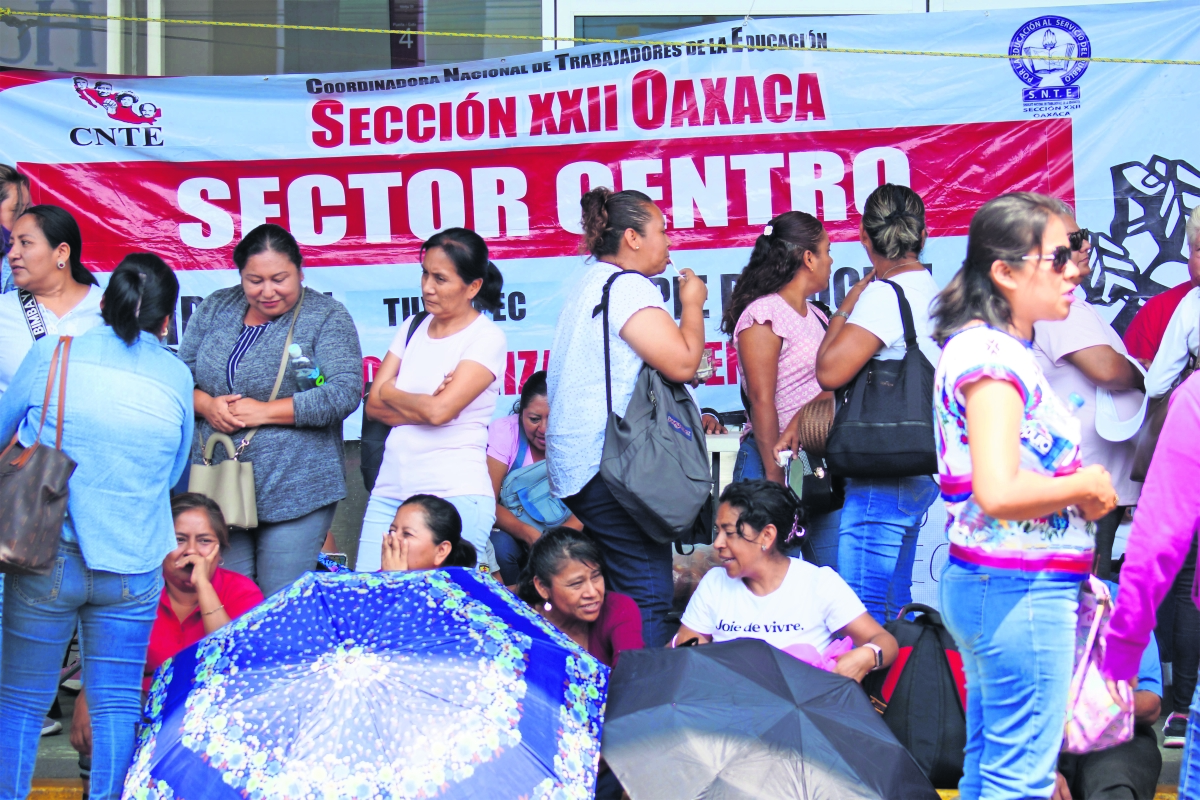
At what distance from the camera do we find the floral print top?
237 cm

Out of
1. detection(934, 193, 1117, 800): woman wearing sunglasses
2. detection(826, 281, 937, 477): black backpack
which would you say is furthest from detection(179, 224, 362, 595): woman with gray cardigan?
detection(934, 193, 1117, 800): woman wearing sunglasses

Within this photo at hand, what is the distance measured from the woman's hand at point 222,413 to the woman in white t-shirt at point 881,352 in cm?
195

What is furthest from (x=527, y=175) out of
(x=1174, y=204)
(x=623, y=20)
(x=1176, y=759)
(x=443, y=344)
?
(x=1176, y=759)

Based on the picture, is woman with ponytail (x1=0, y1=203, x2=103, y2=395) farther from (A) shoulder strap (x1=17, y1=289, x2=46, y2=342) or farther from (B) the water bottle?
(B) the water bottle

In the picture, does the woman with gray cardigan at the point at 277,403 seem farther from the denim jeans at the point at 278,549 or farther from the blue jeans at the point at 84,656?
the blue jeans at the point at 84,656

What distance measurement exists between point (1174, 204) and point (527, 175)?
280 cm

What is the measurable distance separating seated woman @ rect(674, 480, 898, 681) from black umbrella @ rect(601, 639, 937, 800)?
594 mm

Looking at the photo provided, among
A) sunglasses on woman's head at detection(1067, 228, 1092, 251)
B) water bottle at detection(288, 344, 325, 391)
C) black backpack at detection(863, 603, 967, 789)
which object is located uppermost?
sunglasses on woman's head at detection(1067, 228, 1092, 251)

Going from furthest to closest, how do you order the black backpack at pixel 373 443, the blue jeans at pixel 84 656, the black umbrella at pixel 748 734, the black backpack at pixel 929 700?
the black backpack at pixel 373 443, the black backpack at pixel 929 700, the blue jeans at pixel 84 656, the black umbrella at pixel 748 734

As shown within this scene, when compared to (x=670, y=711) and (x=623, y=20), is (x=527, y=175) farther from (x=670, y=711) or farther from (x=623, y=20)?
(x=670, y=711)

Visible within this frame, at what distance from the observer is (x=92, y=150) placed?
5746 mm

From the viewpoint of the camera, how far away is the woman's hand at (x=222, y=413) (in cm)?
429

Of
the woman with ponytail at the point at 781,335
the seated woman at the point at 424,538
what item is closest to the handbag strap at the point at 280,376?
the seated woman at the point at 424,538

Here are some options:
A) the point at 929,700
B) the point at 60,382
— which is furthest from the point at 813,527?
the point at 60,382
